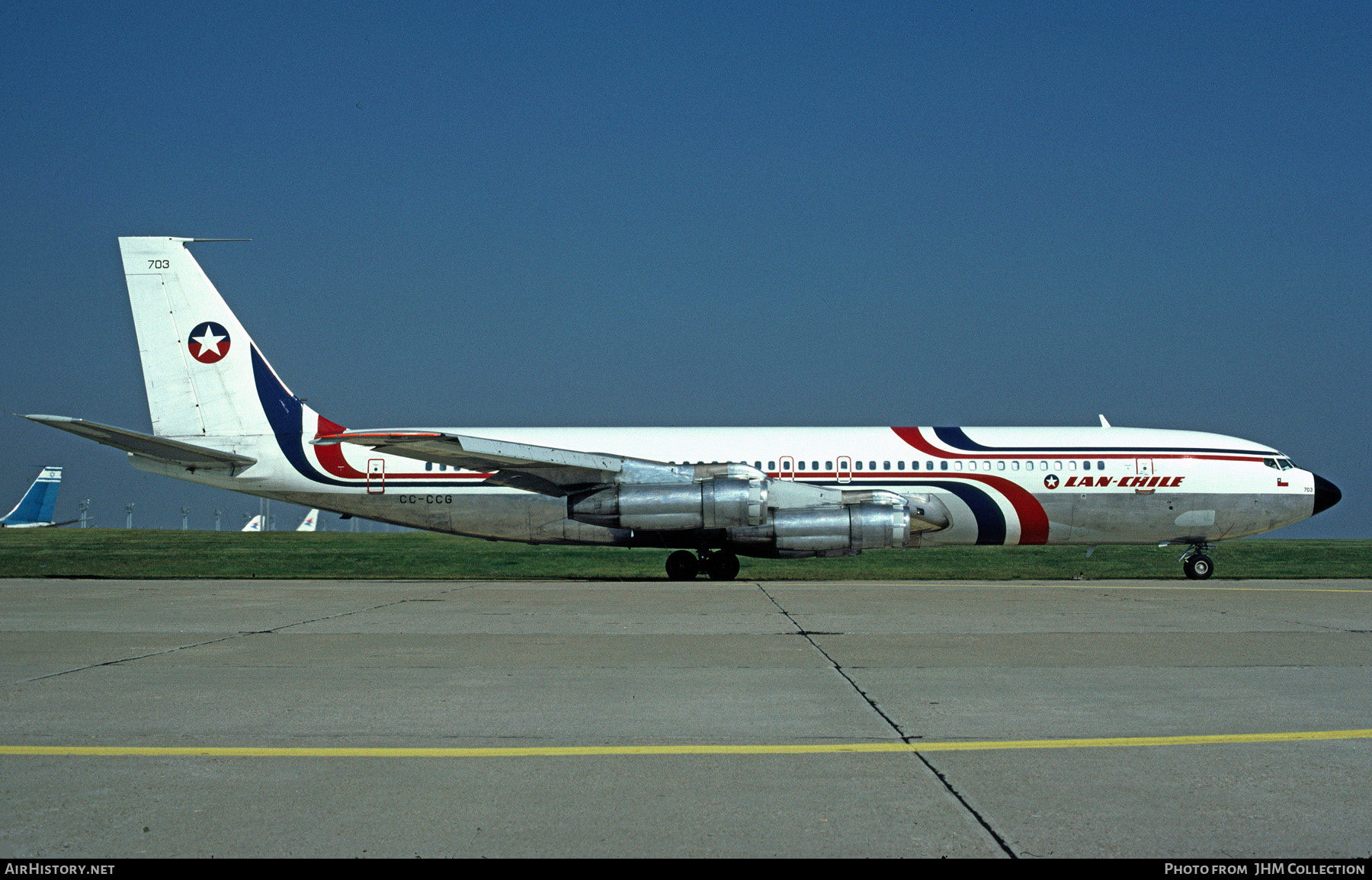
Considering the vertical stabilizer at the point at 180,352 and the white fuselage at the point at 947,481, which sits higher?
the vertical stabilizer at the point at 180,352

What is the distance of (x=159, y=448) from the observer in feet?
79.9

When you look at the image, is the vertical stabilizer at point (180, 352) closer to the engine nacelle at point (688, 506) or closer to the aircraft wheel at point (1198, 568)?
the engine nacelle at point (688, 506)

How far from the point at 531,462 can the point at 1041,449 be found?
40.3 ft

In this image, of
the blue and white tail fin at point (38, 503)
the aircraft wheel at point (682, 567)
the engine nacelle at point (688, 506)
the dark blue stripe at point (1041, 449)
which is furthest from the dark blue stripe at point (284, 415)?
the blue and white tail fin at point (38, 503)

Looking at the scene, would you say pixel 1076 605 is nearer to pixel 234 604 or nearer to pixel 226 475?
pixel 234 604

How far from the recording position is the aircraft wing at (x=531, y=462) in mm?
22188

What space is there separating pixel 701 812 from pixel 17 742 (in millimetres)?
4570

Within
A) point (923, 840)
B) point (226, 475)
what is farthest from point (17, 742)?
point (226, 475)

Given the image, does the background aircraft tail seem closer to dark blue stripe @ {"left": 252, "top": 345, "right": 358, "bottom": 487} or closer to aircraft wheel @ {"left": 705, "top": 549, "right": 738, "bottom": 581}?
dark blue stripe @ {"left": 252, "top": 345, "right": 358, "bottom": 487}

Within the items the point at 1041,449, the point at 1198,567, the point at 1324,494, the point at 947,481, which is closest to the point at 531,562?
the point at 947,481

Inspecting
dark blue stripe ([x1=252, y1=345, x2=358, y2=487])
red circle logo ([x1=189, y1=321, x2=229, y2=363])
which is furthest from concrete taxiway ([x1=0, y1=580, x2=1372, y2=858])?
red circle logo ([x1=189, y1=321, x2=229, y2=363])

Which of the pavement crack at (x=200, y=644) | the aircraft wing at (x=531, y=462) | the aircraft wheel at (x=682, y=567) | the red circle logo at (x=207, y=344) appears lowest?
the aircraft wheel at (x=682, y=567)

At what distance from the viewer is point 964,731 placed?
698 centimetres

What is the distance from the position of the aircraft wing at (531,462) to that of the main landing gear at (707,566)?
202 cm
